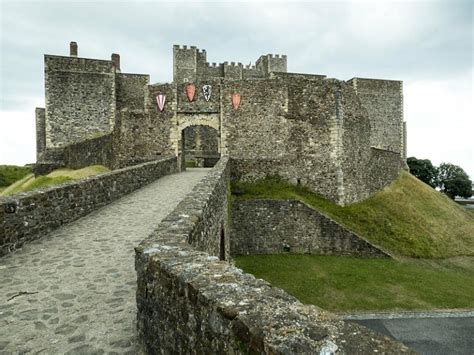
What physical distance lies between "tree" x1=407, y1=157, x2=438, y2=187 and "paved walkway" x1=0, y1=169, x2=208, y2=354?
143ft

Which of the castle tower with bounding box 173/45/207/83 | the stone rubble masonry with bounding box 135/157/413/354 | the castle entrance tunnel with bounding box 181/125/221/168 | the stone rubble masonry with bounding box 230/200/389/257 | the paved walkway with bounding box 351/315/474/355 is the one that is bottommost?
the paved walkway with bounding box 351/315/474/355

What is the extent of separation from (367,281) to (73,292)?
12013mm

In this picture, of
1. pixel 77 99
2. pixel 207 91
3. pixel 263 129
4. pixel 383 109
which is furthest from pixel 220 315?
pixel 383 109

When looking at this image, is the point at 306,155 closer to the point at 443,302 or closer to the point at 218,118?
the point at 218,118

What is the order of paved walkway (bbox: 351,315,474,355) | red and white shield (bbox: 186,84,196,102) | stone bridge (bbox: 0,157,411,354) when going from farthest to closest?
red and white shield (bbox: 186,84,196,102)
paved walkway (bbox: 351,315,474,355)
stone bridge (bbox: 0,157,411,354)

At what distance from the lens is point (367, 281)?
13.8 metres

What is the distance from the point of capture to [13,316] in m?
3.90

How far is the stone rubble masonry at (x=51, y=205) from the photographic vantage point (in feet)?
19.4

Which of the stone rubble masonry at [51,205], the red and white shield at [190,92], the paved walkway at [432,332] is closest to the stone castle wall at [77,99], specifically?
the red and white shield at [190,92]

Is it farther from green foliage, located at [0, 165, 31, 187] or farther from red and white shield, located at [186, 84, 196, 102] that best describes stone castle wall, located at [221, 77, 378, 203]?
green foliage, located at [0, 165, 31, 187]

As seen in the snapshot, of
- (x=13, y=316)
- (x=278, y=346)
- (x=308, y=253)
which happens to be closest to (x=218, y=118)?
(x=308, y=253)

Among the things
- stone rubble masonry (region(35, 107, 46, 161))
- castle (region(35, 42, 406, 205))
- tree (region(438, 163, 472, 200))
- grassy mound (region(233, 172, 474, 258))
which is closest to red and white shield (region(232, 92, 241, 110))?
castle (region(35, 42, 406, 205))

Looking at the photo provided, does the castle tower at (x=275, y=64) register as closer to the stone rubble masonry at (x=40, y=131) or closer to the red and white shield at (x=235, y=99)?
the red and white shield at (x=235, y=99)

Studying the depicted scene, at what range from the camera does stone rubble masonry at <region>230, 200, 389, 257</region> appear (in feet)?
56.0
